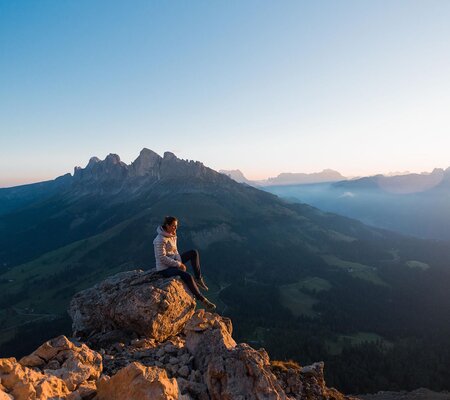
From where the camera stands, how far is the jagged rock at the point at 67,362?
16.5 m

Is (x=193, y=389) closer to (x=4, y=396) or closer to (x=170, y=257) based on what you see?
(x=4, y=396)

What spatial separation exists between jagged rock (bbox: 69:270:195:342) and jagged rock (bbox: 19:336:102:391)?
6249mm

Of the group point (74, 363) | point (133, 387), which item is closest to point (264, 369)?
point (133, 387)

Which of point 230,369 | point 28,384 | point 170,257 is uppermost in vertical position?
point 170,257

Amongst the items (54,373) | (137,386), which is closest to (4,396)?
(54,373)

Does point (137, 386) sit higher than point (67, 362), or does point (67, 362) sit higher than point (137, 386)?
point (137, 386)

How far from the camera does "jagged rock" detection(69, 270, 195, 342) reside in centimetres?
2586

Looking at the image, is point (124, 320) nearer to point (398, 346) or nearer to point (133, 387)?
point (133, 387)

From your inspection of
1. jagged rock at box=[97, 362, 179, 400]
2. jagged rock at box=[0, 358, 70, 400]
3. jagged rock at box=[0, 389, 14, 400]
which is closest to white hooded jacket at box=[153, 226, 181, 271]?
jagged rock at box=[97, 362, 179, 400]

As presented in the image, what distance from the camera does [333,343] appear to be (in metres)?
196

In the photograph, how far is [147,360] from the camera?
69.4 ft

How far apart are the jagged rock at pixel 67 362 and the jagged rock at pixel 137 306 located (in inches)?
246

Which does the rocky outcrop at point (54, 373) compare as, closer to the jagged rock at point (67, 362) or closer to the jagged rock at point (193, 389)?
the jagged rock at point (67, 362)

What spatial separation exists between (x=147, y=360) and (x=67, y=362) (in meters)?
5.15
